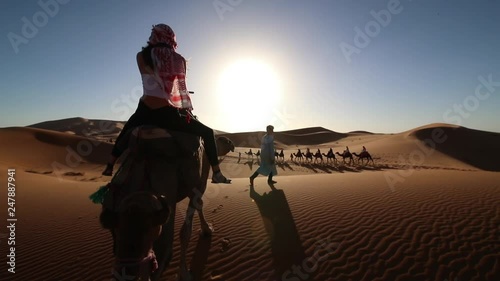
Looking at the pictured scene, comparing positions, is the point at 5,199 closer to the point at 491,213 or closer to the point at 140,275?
the point at 140,275

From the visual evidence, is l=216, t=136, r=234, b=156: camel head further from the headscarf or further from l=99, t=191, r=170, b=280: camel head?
l=99, t=191, r=170, b=280: camel head

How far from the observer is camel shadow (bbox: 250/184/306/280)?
4.89 metres

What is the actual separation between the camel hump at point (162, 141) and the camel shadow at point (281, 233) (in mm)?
2836

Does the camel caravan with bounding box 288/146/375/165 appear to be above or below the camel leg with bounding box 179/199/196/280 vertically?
above

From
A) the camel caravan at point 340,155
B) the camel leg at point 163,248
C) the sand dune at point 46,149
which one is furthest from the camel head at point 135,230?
the sand dune at point 46,149

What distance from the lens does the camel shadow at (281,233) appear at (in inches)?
193

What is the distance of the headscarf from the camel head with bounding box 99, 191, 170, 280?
1656mm

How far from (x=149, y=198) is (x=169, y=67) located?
6.44 feet

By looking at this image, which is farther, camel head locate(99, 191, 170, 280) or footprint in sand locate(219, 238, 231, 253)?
footprint in sand locate(219, 238, 231, 253)

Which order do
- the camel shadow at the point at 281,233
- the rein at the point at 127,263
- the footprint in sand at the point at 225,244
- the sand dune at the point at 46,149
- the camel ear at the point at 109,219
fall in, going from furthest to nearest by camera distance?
the sand dune at the point at 46,149
the footprint in sand at the point at 225,244
the camel shadow at the point at 281,233
the camel ear at the point at 109,219
the rein at the point at 127,263

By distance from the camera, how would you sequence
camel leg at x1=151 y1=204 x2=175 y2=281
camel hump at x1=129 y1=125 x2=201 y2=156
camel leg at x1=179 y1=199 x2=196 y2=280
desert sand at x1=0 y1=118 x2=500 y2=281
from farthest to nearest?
desert sand at x1=0 y1=118 x2=500 y2=281 → camel leg at x1=179 y1=199 x2=196 y2=280 → camel hump at x1=129 y1=125 x2=201 y2=156 → camel leg at x1=151 y1=204 x2=175 y2=281

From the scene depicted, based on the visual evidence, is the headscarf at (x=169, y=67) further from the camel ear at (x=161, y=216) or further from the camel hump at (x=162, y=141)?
the camel ear at (x=161, y=216)

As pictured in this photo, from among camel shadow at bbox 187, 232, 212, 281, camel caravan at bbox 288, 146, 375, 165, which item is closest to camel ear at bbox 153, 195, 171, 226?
camel shadow at bbox 187, 232, 212, 281

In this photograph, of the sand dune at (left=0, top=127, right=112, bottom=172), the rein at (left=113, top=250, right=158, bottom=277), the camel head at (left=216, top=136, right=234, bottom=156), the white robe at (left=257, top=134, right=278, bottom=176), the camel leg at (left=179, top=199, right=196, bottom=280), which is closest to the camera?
the rein at (left=113, top=250, right=158, bottom=277)
